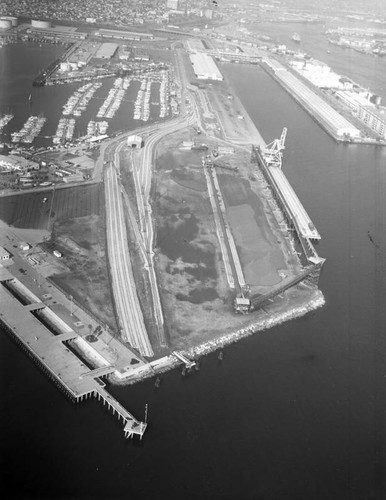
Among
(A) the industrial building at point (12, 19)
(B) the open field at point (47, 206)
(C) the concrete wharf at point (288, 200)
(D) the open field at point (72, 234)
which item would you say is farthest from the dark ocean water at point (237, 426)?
(A) the industrial building at point (12, 19)

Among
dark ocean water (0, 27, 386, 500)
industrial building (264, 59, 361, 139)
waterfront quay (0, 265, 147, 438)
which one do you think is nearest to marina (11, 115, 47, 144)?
waterfront quay (0, 265, 147, 438)

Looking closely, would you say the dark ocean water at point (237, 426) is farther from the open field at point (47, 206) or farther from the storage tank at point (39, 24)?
the storage tank at point (39, 24)

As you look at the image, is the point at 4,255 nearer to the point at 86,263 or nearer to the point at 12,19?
the point at 86,263

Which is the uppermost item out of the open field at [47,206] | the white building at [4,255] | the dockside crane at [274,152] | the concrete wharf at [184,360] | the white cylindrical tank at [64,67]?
the white cylindrical tank at [64,67]

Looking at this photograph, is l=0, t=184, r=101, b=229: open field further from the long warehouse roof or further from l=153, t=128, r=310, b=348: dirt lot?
the long warehouse roof

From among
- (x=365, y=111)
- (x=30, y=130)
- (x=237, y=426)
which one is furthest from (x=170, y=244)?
(x=365, y=111)

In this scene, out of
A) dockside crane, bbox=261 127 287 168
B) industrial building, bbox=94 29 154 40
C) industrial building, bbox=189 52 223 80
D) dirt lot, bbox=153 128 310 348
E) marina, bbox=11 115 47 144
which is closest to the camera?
dirt lot, bbox=153 128 310 348
